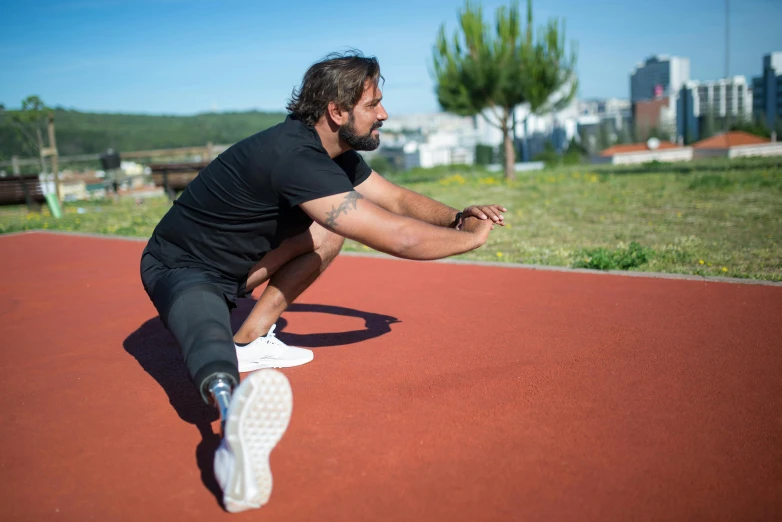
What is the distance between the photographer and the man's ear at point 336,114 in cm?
302

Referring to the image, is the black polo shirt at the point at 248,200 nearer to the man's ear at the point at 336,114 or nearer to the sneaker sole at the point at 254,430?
A: the man's ear at the point at 336,114

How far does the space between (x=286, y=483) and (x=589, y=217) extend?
8.79 metres

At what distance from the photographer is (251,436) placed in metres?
2.18

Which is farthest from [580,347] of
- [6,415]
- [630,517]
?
[6,415]

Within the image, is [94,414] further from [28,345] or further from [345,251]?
[345,251]

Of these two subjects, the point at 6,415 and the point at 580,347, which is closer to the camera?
the point at 6,415

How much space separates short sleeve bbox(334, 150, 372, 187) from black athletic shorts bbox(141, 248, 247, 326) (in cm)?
85

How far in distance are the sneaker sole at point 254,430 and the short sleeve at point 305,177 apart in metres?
0.90

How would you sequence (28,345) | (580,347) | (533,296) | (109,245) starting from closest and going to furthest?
(580,347) < (28,345) < (533,296) < (109,245)

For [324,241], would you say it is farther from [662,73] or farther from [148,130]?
[662,73]

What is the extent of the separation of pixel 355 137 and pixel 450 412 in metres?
1.33

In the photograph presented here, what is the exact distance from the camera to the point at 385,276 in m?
6.22

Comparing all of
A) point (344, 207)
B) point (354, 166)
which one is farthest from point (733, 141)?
point (344, 207)

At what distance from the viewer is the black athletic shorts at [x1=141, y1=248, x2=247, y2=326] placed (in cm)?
299
